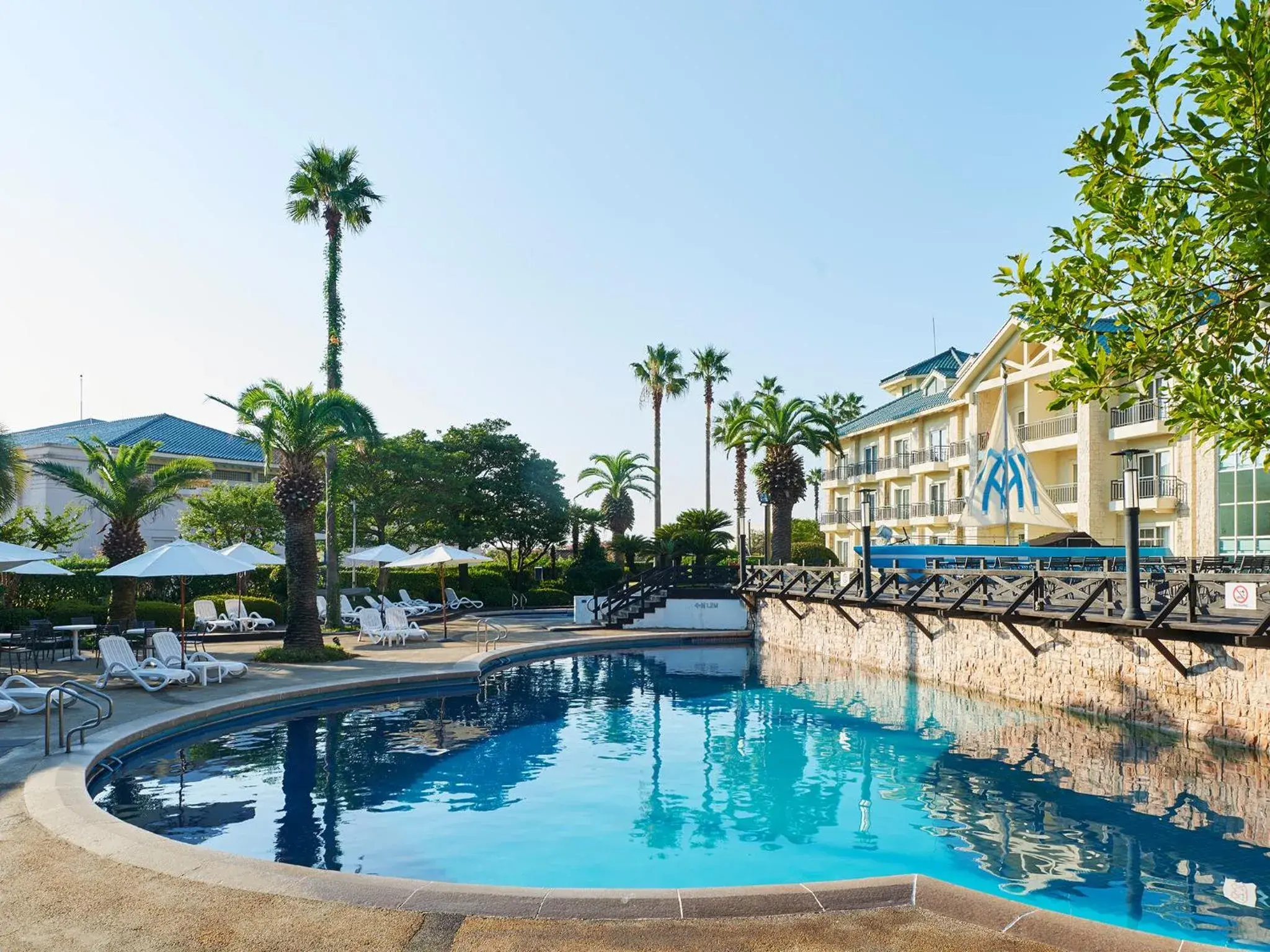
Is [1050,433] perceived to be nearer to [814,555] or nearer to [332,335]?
[814,555]

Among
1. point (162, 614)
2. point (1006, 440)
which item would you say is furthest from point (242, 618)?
point (1006, 440)

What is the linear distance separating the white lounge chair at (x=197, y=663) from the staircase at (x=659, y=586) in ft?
52.8

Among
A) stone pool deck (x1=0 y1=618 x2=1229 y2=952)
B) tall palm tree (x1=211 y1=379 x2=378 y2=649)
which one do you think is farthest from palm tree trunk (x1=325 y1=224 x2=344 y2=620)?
stone pool deck (x1=0 y1=618 x2=1229 y2=952)

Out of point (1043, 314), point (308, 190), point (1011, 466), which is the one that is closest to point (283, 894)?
point (1043, 314)

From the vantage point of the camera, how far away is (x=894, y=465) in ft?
156

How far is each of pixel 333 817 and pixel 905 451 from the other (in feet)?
131

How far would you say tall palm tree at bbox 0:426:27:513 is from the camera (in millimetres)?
22766

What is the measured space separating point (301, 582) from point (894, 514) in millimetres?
32645

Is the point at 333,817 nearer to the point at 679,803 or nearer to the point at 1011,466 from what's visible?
the point at 679,803

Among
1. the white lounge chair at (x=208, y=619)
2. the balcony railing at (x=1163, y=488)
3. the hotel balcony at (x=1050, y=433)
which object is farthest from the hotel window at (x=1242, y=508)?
the white lounge chair at (x=208, y=619)

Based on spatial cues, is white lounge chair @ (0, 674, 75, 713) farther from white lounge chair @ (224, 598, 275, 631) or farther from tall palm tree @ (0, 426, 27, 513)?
white lounge chair @ (224, 598, 275, 631)

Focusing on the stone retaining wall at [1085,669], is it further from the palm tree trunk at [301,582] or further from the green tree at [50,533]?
the green tree at [50,533]

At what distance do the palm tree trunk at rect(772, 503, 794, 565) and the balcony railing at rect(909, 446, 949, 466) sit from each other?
795 centimetres

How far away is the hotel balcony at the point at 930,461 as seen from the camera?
42.8m
